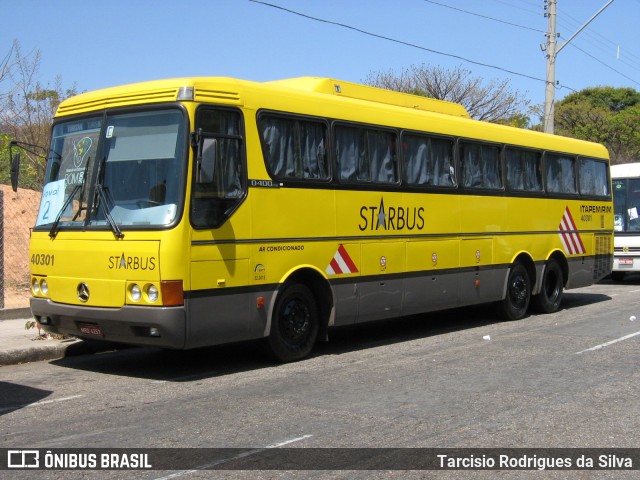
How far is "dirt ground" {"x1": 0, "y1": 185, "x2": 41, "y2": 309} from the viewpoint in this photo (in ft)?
54.1

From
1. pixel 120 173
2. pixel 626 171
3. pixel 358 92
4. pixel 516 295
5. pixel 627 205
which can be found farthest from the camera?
pixel 626 171

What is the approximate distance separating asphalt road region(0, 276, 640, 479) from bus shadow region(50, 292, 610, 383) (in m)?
0.03

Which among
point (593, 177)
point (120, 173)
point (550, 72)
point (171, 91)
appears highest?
point (550, 72)

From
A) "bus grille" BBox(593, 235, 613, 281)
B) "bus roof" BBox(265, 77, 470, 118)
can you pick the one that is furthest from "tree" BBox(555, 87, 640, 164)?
"bus roof" BBox(265, 77, 470, 118)

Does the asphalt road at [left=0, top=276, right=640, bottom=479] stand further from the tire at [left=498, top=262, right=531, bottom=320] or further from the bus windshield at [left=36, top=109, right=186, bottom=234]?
the tire at [left=498, top=262, right=531, bottom=320]

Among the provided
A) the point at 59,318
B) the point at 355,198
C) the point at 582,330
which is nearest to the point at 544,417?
the point at 355,198

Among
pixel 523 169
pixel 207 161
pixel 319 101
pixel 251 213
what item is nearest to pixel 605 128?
pixel 523 169

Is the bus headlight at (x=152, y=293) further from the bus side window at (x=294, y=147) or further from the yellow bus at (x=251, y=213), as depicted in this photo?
the bus side window at (x=294, y=147)

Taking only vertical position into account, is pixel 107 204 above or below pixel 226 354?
above

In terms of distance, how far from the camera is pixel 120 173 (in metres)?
9.20

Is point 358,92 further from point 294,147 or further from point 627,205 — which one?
point 627,205

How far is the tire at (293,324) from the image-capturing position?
33.0 feet

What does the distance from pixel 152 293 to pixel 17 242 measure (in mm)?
10750

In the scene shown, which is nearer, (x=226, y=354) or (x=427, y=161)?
(x=226, y=354)
